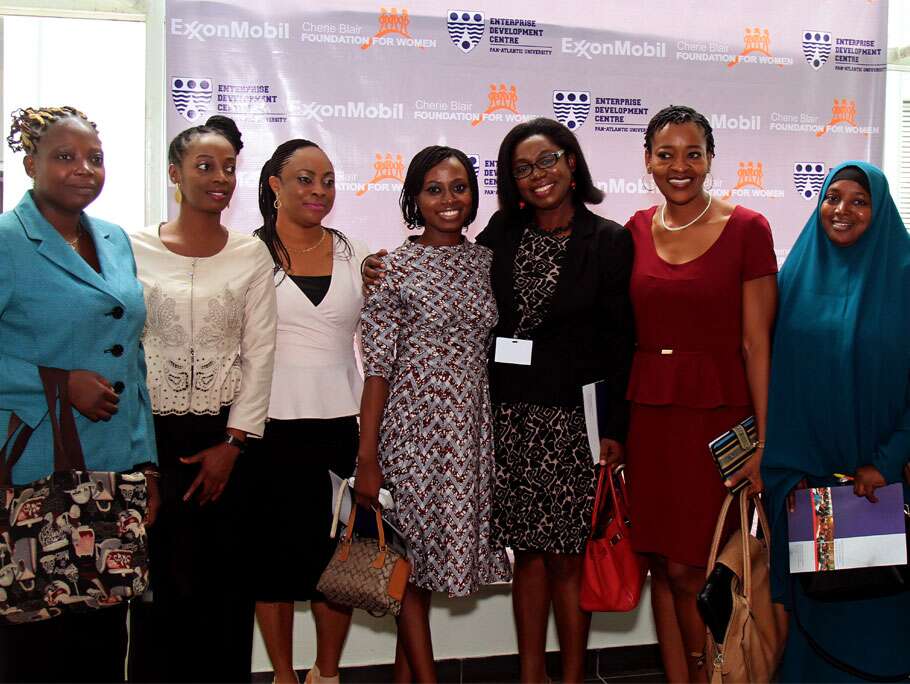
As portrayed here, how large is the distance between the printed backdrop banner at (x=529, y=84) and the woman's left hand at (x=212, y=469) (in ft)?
5.14

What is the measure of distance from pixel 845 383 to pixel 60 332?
7.39ft

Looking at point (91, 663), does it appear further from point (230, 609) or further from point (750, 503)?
point (750, 503)

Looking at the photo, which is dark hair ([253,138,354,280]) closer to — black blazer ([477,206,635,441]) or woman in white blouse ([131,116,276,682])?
woman in white blouse ([131,116,276,682])

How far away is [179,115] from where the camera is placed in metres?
3.79

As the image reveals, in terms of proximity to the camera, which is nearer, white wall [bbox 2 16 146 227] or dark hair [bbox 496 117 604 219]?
dark hair [bbox 496 117 604 219]

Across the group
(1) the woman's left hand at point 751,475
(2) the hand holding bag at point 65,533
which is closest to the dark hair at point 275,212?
(2) the hand holding bag at point 65,533

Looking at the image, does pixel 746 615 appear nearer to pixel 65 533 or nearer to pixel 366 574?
pixel 366 574

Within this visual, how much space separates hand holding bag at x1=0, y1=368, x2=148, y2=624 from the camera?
7.17 feet

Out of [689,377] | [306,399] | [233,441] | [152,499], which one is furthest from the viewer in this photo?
[306,399]

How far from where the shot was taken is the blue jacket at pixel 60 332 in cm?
227

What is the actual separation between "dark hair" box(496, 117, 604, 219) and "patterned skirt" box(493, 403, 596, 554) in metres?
0.72

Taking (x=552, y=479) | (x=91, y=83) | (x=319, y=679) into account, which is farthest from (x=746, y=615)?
(x=91, y=83)

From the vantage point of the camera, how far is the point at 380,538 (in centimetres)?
269

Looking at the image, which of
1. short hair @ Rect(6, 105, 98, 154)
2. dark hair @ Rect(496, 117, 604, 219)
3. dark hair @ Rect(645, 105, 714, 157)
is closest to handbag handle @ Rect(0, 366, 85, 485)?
short hair @ Rect(6, 105, 98, 154)
